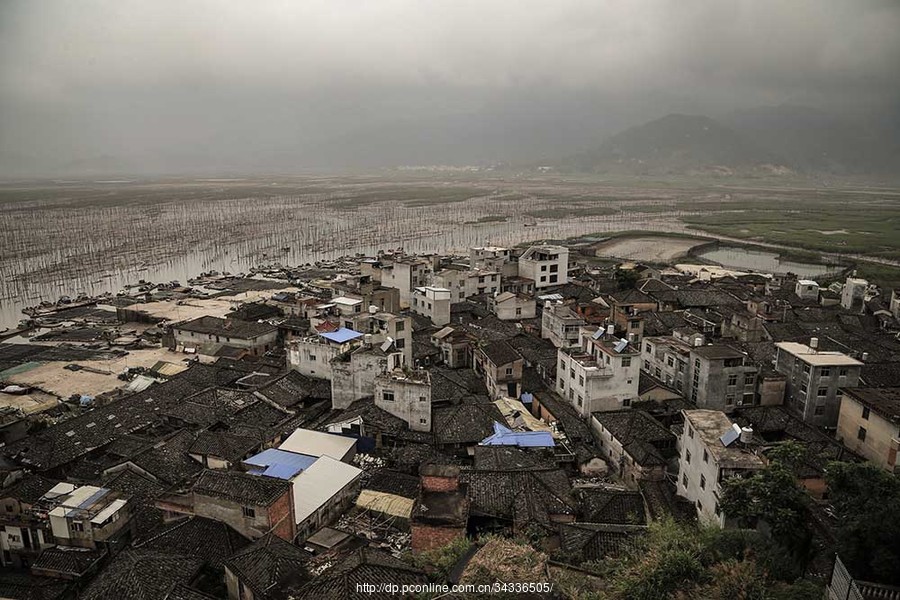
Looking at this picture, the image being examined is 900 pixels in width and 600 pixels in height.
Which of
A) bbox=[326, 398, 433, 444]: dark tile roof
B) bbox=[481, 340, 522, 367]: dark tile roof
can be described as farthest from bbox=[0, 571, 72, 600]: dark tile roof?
bbox=[481, 340, 522, 367]: dark tile roof

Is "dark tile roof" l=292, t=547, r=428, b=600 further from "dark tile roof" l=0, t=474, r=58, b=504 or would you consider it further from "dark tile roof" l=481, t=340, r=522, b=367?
"dark tile roof" l=481, t=340, r=522, b=367

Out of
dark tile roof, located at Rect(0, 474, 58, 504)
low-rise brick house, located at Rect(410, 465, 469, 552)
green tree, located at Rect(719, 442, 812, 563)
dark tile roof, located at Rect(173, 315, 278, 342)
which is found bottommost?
dark tile roof, located at Rect(0, 474, 58, 504)

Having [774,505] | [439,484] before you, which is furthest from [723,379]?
[439,484]

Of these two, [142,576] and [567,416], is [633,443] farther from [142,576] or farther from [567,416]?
[142,576]

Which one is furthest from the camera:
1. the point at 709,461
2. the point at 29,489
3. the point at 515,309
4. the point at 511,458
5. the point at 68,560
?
the point at 515,309

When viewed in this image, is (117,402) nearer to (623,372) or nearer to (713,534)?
(623,372)

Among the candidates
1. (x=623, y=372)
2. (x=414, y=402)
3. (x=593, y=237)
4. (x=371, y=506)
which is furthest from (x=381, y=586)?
(x=593, y=237)

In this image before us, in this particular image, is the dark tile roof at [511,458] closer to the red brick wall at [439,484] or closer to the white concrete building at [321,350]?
the red brick wall at [439,484]
